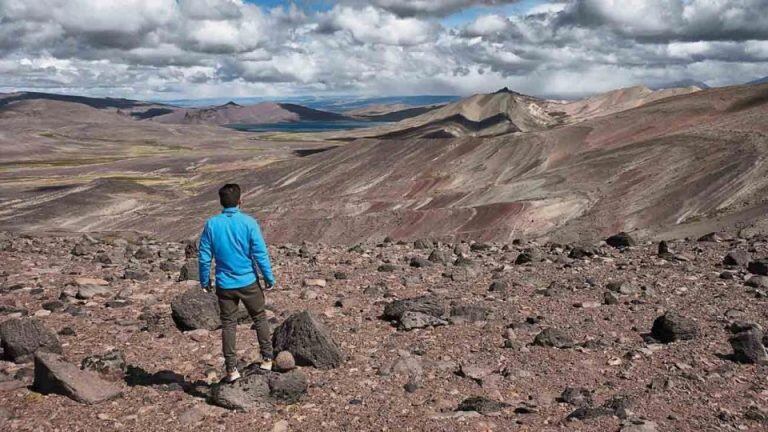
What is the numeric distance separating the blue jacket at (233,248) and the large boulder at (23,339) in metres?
3.41

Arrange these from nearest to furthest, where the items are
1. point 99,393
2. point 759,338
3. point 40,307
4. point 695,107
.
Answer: point 99,393 → point 759,338 → point 40,307 → point 695,107

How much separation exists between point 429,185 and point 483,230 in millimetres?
19213

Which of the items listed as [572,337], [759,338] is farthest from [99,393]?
[759,338]

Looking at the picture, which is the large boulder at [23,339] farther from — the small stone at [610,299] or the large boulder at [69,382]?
the small stone at [610,299]

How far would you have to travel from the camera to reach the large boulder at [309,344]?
9.36 meters

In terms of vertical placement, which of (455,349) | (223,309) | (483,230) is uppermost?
(223,309)

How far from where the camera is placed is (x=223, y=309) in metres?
8.33

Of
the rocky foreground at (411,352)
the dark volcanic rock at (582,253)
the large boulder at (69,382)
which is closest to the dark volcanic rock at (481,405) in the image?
the rocky foreground at (411,352)

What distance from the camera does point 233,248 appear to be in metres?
8.20

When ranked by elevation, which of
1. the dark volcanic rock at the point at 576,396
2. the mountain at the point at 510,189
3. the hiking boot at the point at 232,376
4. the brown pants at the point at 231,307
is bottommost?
the mountain at the point at 510,189

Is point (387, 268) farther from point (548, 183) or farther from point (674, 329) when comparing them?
point (548, 183)

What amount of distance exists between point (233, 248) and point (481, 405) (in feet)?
12.1

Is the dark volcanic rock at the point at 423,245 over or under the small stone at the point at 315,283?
under

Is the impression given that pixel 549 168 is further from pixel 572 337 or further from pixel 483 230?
pixel 572 337
